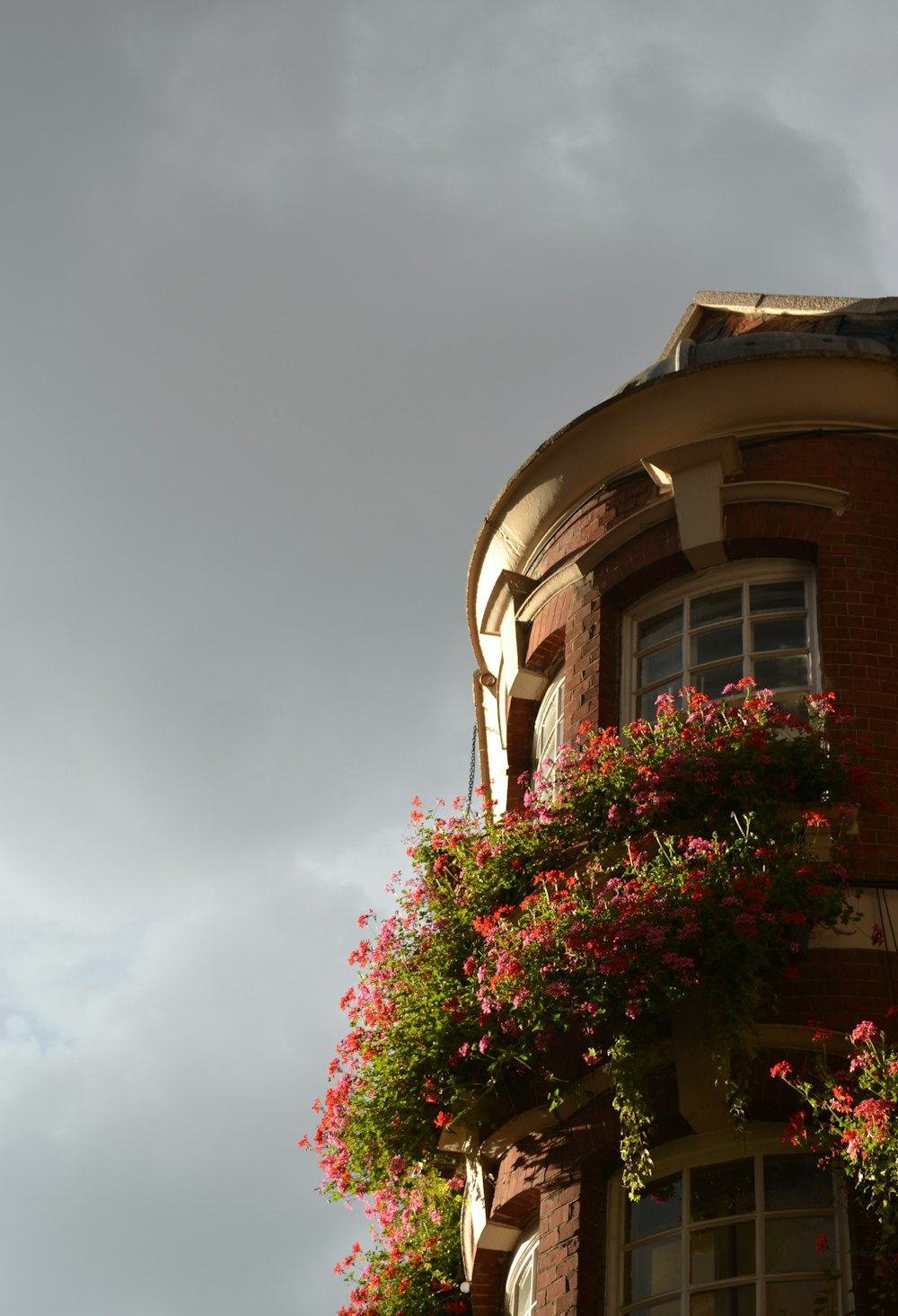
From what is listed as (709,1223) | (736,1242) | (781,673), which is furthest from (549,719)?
(736,1242)

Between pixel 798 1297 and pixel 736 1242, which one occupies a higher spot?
pixel 736 1242

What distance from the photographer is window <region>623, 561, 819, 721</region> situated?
1110cm

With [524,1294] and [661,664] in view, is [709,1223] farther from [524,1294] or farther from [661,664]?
[661,664]

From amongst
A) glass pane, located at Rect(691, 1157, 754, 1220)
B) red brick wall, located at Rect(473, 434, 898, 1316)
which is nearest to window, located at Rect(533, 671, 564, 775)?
red brick wall, located at Rect(473, 434, 898, 1316)

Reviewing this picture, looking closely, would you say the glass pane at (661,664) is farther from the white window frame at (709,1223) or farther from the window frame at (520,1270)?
the window frame at (520,1270)

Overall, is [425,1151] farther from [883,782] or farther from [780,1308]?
[883,782]

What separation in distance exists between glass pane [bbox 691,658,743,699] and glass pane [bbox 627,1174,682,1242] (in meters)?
3.20

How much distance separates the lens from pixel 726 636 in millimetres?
11461

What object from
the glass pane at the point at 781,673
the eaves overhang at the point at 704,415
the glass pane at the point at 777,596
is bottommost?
the glass pane at the point at 781,673

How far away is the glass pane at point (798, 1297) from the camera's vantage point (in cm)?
836

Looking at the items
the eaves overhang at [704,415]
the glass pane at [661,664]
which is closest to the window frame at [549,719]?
the glass pane at [661,664]

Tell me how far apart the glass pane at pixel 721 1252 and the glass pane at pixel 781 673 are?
3.45 metres

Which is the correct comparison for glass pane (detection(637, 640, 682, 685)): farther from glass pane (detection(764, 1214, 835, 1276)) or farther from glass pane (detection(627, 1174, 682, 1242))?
glass pane (detection(764, 1214, 835, 1276))

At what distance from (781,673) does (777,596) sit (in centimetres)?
69
